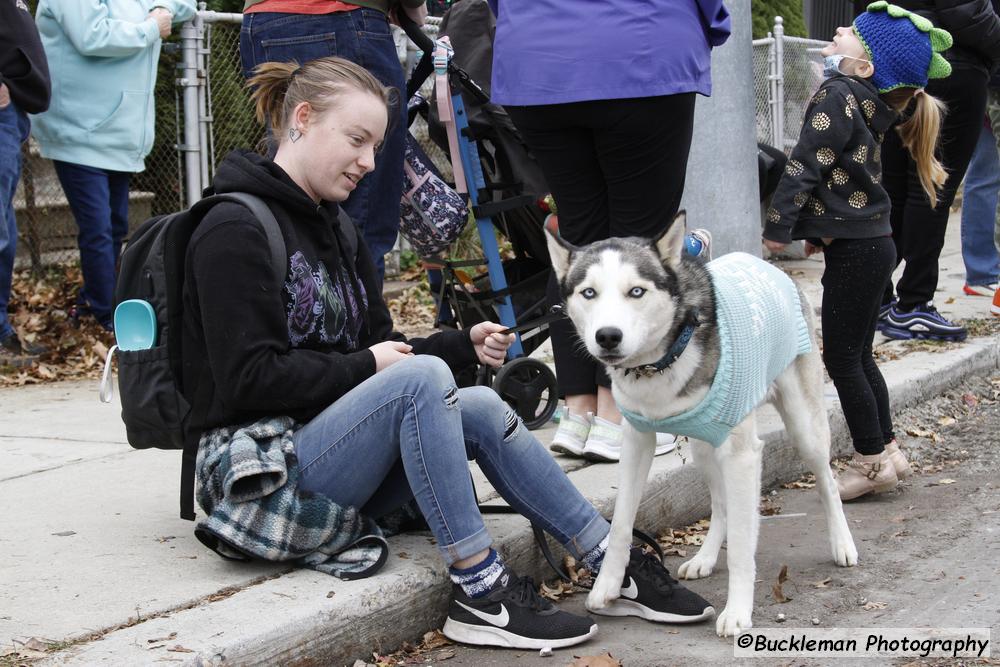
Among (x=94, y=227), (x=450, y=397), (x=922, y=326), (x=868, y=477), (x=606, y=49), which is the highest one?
(x=606, y=49)

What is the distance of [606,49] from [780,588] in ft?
6.23

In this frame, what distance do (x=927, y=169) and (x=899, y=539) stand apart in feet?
5.28

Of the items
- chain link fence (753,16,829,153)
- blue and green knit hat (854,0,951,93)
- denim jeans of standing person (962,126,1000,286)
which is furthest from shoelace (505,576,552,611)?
chain link fence (753,16,829,153)

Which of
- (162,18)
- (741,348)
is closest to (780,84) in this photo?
(162,18)

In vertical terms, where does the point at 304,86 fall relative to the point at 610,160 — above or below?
above

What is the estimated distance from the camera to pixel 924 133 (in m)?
4.84

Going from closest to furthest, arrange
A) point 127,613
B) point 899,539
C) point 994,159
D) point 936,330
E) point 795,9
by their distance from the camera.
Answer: point 127,613
point 899,539
point 936,330
point 994,159
point 795,9

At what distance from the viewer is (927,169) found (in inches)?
194

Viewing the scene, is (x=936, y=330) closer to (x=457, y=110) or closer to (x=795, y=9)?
(x=457, y=110)

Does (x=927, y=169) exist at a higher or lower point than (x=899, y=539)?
higher

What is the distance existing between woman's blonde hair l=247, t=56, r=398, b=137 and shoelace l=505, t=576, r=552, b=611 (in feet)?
4.83

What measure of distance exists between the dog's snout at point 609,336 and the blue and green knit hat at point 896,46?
2.13 m

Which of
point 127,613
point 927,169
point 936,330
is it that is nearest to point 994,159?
point 936,330

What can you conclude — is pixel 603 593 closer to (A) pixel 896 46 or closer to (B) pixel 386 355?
(B) pixel 386 355
